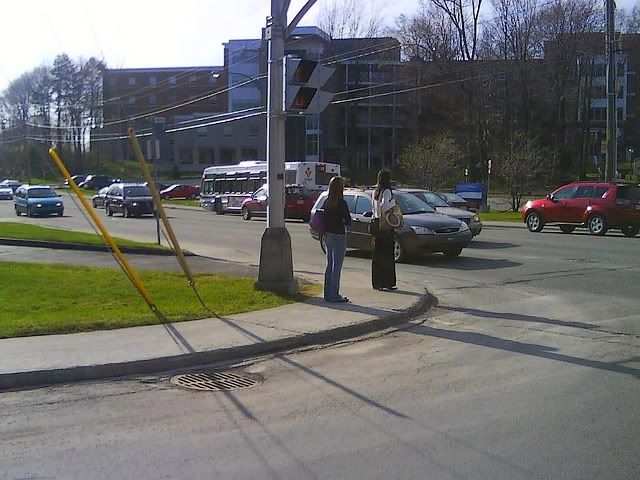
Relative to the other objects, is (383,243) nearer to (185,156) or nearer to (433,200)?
(433,200)

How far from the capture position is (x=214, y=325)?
934 centimetres

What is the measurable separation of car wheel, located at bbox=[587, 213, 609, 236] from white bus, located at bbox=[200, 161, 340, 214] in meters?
15.7

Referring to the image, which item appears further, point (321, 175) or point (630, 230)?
point (321, 175)

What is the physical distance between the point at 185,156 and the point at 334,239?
8582cm

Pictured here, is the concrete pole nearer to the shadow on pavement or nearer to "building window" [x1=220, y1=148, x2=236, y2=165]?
the shadow on pavement

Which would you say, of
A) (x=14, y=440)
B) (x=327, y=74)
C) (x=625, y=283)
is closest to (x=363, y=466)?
(x=14, y=440)

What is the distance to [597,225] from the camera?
24.5m

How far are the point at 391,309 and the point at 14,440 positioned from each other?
A: 617cm

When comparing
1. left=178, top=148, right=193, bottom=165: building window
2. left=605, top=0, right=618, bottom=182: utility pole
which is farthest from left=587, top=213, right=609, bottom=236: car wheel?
left=178, top=148, right=193, bottom=165: building window

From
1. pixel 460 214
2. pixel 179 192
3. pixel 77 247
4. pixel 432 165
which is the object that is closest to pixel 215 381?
pixel 77 247

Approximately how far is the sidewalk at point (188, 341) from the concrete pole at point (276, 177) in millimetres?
837

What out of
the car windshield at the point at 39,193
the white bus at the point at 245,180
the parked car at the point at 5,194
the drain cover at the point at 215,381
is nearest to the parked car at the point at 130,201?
the car windshield at the point at 39,193

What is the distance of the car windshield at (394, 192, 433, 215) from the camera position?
1736 cm

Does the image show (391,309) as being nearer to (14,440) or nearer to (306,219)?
(14,440)
